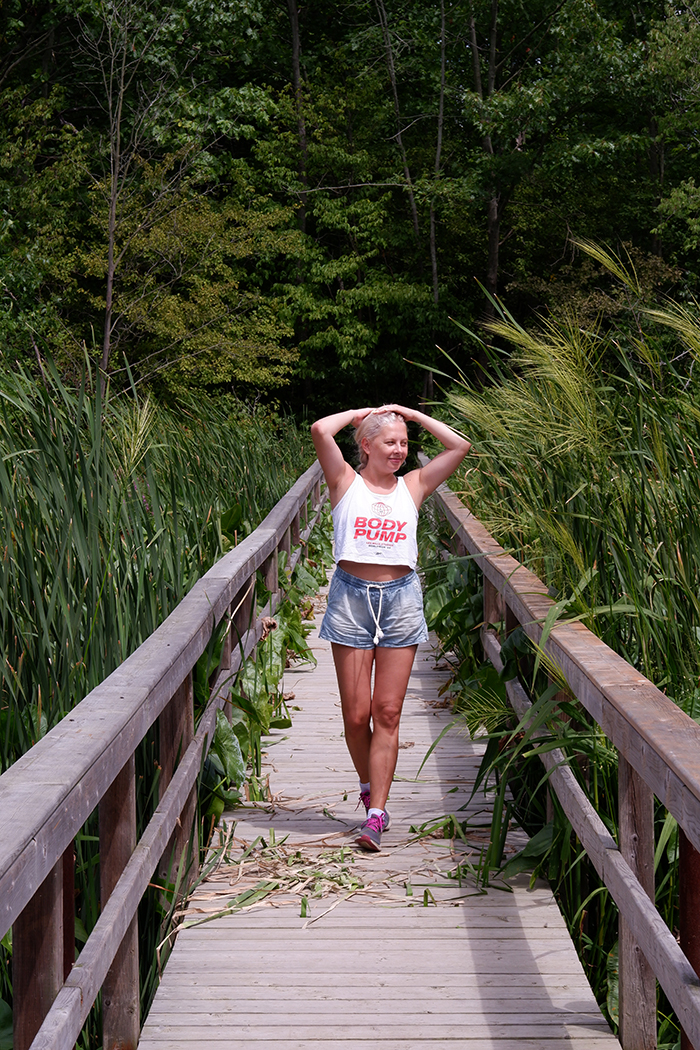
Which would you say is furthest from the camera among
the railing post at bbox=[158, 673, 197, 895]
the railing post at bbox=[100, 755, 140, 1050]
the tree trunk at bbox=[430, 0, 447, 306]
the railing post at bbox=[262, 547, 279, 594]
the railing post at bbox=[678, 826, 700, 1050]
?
the tree trunk at bbox=[430, 0, 447, 306]

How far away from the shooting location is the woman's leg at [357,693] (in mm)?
3416

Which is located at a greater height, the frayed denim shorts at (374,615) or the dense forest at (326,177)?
the dense forest at (326,177)

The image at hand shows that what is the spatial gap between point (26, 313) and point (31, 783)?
1483 centimetres

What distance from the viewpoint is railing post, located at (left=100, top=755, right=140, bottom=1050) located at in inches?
83.0

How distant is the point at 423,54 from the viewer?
2114cm

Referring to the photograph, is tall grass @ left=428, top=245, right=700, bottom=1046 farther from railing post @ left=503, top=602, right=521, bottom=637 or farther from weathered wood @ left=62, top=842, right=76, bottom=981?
weathered wood @ left=62, top=842, right=76, bottom=981

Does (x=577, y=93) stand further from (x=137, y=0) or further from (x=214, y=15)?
(x=137, y=0)

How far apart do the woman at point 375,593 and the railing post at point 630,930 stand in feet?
3.94

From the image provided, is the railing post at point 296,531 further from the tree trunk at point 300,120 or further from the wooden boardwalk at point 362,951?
the tree trunk at point 300,120

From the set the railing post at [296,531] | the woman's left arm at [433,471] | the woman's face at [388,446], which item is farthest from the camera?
the railing post at [296,531]

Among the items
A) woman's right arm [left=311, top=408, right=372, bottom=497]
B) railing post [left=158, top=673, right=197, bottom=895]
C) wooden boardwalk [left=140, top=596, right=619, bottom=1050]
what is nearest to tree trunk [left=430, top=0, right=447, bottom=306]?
woman's right arm [left=311, top=408, right=372, bottom=497]

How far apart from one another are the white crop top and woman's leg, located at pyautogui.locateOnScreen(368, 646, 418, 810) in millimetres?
305

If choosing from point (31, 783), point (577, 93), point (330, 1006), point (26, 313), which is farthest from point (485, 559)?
point (577, 93)

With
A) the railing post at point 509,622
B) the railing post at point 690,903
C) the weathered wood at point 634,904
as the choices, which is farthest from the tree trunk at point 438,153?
the railing post at point 690,903
